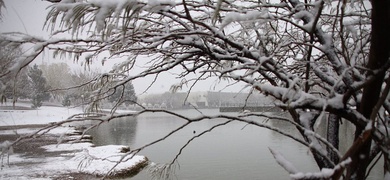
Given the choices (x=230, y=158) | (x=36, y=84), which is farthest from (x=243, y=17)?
(x=36, y=84)

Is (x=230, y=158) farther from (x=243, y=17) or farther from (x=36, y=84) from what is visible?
(x=36, y=84)

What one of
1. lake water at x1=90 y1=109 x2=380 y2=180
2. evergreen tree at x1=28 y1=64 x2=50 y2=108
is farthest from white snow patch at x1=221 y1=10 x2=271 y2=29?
evergreen tree at x1=28 y1=64 x2=50 y2=108

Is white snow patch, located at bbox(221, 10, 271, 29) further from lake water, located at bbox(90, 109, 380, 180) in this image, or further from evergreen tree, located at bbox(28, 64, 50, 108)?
evergreen tree, located at bbox(28, 64, 50, 108)

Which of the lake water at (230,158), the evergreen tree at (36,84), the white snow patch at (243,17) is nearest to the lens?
the white snow patch at (243,17)

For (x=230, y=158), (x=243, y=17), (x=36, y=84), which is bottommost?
(x=230, y=158)

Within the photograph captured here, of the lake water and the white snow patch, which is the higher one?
the white snow patch

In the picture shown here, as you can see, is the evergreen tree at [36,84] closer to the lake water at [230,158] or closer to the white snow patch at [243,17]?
the lake water at [230,158]

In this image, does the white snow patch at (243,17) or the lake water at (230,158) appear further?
the lake water at (230,158)

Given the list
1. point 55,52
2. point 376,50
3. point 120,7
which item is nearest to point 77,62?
point 55,52

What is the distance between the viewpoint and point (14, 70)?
1442 mm

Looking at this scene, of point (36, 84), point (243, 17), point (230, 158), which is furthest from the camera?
point (36, 84)

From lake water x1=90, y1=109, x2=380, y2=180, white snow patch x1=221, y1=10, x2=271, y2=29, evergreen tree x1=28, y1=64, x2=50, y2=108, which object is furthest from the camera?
evergreen tree x1=28, y1=64, x2=50, y2=108

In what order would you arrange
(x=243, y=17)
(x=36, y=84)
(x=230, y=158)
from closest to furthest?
(x=243, y=17) → (x=230, y=158) → (x=36, y=84)

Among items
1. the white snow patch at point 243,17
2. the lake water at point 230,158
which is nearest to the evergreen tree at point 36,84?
the lake water at point 230,158
